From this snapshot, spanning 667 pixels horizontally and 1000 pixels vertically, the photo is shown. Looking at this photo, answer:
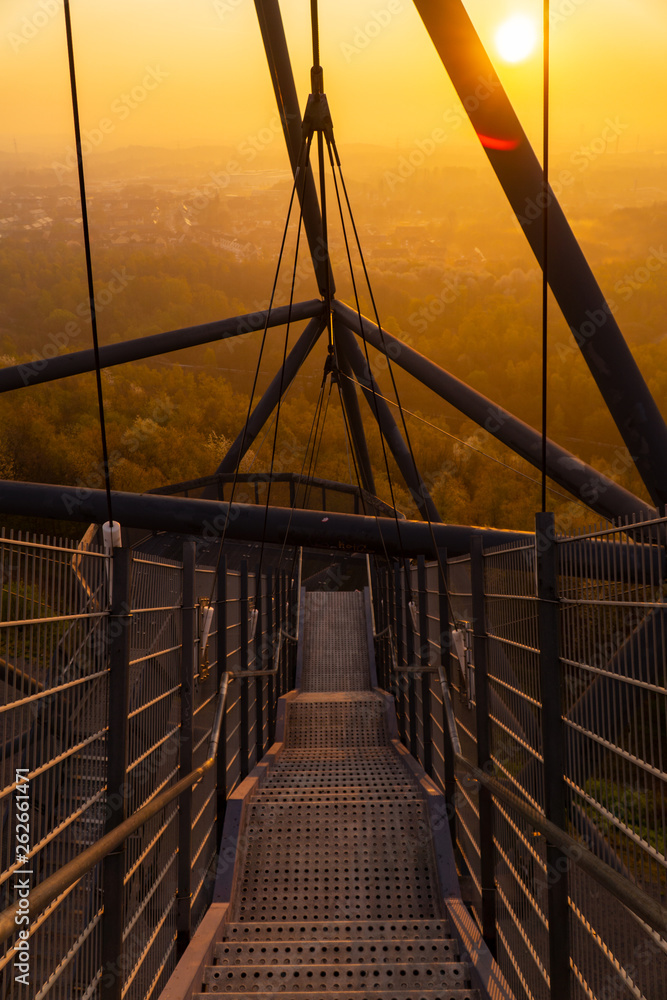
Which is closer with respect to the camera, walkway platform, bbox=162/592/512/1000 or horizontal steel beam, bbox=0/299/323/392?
walkway platform, bbox=162/592/512/1000

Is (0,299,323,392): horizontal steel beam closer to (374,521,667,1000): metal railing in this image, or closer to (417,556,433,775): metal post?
(417,556,433,775): metal post

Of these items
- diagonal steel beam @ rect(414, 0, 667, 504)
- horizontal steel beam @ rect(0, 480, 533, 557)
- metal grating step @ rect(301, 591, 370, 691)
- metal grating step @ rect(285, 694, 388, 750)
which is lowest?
metal grating step @ rect(285, 694, 388, 750)

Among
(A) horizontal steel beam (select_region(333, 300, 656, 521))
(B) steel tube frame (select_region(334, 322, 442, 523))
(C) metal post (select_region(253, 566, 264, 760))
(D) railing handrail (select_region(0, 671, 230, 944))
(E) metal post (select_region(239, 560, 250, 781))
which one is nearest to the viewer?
(D) railing handrail (select_region(0, 671, 230, 944))

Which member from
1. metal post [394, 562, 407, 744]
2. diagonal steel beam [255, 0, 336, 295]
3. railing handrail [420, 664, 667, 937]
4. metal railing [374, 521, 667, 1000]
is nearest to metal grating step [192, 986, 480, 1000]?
metal railing [374, 521, 667, 1000]

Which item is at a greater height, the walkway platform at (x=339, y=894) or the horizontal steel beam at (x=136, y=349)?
the horizontal steel beam at (x=136, y=349)

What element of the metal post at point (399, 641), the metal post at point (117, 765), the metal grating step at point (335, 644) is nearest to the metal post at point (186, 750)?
the metal post at point (117, 765)

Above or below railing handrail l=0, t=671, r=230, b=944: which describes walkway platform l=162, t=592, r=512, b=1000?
below

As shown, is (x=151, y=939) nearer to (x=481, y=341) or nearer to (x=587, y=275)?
(x=587, y=275)

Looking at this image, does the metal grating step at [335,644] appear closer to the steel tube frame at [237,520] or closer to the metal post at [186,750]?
the steel tube frame at [237,520]

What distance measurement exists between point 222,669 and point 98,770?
131 inches

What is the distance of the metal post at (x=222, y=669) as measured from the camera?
661 centimetres

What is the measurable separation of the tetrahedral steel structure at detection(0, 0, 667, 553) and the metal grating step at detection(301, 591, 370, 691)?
336cm

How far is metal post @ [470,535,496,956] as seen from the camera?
482 centimetres

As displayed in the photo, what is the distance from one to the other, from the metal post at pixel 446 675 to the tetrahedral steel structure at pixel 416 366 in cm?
68
